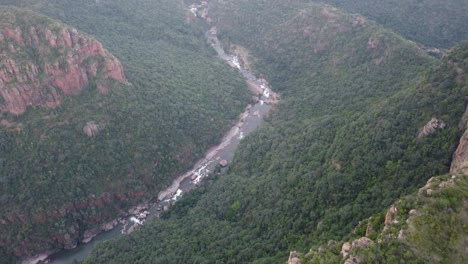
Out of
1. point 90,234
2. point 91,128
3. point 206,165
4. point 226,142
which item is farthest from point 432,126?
point 90,234

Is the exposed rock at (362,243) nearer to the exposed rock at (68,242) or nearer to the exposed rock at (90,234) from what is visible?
the exposed rock at (90,234)

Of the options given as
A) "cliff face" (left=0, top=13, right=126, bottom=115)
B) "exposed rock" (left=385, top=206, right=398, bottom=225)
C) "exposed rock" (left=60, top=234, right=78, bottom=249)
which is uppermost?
"exposed rock" (left=385, top=206, right=398, bottom=225)

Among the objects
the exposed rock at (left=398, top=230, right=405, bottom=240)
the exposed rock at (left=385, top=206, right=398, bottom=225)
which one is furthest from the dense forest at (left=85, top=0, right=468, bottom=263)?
the exposed rock at (left=398, top=230, right=405, bottom=240)

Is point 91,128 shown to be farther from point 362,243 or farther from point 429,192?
point 429,192

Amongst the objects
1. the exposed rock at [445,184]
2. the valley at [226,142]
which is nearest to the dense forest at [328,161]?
the valley at [226,142]

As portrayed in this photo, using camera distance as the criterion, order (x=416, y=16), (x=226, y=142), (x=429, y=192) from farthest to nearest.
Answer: (x=416, y=16)
(x=226, y=142)
(x=429, y=192)

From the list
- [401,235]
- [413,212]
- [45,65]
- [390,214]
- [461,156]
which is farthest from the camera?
[45,65]

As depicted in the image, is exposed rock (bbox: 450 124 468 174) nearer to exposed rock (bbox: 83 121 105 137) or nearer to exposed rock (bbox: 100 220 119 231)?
exposed rock (bbox: 100 220 119 231)
